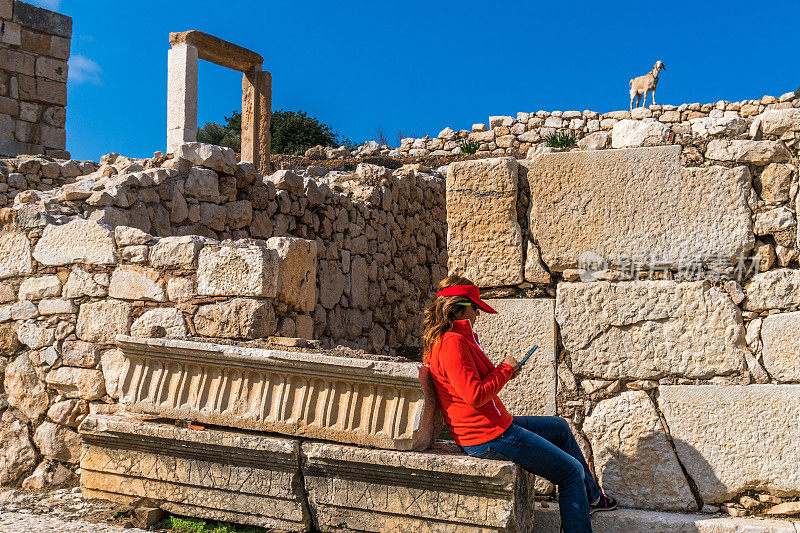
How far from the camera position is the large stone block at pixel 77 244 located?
4.75 m

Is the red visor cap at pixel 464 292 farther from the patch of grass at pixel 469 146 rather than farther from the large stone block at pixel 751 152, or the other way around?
the patch of grass at pixel 469 146

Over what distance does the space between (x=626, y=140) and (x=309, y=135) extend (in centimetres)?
2186

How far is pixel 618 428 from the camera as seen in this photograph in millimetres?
3615

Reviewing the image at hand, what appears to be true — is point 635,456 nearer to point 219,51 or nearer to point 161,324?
point 161,324

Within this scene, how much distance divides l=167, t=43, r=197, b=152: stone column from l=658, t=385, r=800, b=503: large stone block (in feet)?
27.3

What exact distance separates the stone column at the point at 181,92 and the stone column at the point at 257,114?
91 centimetres

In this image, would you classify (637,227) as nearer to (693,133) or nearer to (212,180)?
(693,133)

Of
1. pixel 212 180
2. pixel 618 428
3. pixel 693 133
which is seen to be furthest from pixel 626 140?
pixel 212 180

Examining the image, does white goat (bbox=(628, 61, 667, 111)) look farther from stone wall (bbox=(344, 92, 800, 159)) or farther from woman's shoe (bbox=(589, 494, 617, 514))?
woman's shoe (bbox=(589, 494, 617, 514))

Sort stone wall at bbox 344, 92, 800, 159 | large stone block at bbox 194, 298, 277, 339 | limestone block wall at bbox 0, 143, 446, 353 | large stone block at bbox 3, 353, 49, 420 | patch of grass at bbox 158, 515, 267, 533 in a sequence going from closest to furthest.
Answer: patch of grass at bbox 158, 515, 267, 533 < large stone block at bbox 194, 298, 277, 339 < large stone block at bbox 3, 353, 49, 420 < limestone block wall at bbox 0, 143, 446, 353 < stone wall at bbox 344, 92, 800, 159

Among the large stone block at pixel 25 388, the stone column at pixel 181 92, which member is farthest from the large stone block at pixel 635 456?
the stone column at pixel 181 92

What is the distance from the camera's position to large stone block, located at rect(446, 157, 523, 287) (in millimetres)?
3811

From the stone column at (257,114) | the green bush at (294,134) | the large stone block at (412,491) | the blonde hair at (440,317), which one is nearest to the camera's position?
the large stone block at (412,491)

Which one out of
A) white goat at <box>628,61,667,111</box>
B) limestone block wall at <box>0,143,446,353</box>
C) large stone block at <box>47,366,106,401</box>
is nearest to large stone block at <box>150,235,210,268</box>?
limestone block wall at <box>0,143,446,353</box>
